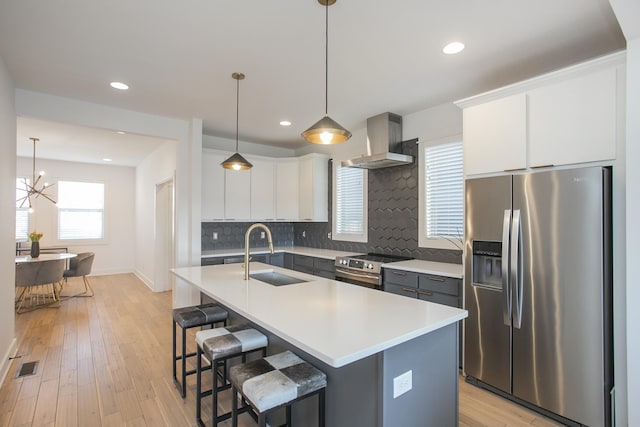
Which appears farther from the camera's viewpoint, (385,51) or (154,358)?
(154,358)

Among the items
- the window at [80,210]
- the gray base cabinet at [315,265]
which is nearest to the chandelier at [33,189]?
the window at [80,210]

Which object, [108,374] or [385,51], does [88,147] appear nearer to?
[108,374]

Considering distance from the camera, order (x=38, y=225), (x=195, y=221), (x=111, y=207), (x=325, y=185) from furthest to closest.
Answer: (x=111, y=207) → (x=38, y=225) → (x=325, y=185) → (x=195, y=221)

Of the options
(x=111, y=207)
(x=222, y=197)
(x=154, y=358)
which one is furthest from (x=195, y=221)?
(x=111, y=207)

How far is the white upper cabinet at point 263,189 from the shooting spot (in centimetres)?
517

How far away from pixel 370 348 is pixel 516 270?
64.2 inches

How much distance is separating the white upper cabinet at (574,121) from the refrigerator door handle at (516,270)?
1.61 ft

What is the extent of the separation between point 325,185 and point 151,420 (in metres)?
3.72

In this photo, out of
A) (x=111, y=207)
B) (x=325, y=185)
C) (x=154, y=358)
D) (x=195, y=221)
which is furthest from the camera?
(x=111, y=207)

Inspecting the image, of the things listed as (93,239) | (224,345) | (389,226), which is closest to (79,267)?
(93,239)

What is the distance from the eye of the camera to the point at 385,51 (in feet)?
8.13

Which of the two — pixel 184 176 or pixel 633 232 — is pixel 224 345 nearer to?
pixel 633 232

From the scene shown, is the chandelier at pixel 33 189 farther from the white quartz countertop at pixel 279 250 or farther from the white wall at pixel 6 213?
the white quartz countertop at pixel 279 250

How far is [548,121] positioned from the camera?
234 cm
